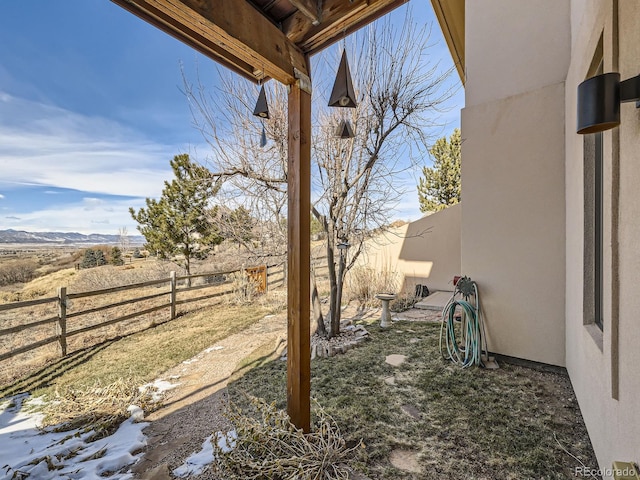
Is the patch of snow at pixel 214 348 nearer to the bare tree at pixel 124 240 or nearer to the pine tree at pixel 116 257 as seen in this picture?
the pine tree at pixel 116 257

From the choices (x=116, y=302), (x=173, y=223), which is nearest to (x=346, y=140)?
(x=116, y=302)

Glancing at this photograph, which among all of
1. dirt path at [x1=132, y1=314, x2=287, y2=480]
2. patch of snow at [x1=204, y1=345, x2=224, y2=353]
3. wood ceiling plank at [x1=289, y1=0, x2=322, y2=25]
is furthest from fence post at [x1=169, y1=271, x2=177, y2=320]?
wood ceiling plank at [x1=289, y1=0, x2=322, y2=25]

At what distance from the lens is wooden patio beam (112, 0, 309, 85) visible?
133 cm

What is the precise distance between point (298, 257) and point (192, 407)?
6.88ft

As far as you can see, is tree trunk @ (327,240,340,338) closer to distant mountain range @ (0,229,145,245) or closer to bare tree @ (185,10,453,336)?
bare tree @ (185,10,453,336)

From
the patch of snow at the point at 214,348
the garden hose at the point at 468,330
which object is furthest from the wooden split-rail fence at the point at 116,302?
the garden hose at the point at 468,330

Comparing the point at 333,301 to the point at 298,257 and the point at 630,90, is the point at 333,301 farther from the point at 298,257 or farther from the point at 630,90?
the point at 630,90

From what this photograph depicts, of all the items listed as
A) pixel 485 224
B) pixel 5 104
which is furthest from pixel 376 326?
pixel 5 104

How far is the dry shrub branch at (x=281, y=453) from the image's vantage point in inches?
63.1

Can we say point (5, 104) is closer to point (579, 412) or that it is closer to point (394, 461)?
point (394, 461)

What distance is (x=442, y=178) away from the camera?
38.5 ft

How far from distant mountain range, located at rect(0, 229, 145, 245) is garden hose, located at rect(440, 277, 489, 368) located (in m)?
7.09

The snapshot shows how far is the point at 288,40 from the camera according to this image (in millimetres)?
1875

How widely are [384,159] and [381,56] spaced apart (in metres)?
1.46
